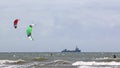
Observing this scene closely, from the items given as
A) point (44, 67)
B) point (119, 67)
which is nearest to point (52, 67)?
point (44, 67)

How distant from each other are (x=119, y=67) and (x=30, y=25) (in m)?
18.5

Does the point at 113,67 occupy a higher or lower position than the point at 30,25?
lower

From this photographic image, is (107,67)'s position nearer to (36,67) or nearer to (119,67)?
(119,67)

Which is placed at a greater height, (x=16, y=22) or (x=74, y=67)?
(x=16, y=22)

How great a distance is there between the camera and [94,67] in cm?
4578

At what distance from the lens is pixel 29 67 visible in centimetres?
4700

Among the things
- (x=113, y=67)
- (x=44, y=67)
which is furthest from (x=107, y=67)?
(x=44, y=67)

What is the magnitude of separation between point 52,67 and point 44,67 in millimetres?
1011

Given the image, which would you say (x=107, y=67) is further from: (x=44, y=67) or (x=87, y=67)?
(x=44, y=67)

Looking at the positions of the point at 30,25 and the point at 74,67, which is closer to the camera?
the point at 30,25

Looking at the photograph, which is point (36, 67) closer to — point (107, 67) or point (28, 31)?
point (107, 67)

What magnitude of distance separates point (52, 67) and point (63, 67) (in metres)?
1.29

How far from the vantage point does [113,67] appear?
44688mm

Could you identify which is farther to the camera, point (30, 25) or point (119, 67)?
point (119, 67)
